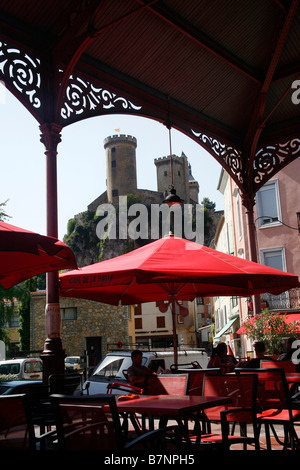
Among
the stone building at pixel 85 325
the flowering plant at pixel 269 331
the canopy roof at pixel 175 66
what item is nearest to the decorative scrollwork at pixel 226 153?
the canopy roof at pixel 175 66

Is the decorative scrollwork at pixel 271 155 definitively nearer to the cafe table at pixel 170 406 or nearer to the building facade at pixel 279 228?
the cafe table at pixel 170 406

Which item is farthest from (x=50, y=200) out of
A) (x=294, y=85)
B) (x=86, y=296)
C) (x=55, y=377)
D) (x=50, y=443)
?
(x=294, y=85)

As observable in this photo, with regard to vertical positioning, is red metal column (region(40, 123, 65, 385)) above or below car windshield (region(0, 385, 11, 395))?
above

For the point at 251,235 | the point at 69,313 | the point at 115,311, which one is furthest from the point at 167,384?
the point at 69,313

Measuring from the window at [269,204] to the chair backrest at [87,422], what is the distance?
25.0 m

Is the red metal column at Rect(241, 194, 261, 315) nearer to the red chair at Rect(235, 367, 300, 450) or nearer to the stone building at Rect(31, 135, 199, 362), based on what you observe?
the red chair at Rect(235, 367, 300, 450)

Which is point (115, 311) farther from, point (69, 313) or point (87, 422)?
point (87, 422)

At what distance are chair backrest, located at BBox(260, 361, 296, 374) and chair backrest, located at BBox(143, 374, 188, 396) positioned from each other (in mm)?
1925

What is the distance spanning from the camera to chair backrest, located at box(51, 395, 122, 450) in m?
2.81

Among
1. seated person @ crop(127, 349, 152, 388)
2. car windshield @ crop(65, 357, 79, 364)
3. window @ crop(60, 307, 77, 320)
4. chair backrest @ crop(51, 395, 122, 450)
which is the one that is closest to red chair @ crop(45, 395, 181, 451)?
chair backrest @ crop(51, 395, 122, 450)

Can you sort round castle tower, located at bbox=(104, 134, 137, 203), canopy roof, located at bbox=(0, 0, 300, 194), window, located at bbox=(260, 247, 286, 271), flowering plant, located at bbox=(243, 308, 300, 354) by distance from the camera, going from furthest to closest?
round castle tower, located at bbox=(104, 134, 137, 203) → window, located at bbox=(260, 247, 286, 271) → flowering plant, located at bbox=(243, 308, 300, 354) → canopy roof, located at bbox=(0, 0, 300, 194)

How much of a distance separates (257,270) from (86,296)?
2611mm

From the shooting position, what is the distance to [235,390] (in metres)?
4.30
